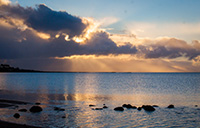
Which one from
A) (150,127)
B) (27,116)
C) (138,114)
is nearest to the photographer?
(150,127)

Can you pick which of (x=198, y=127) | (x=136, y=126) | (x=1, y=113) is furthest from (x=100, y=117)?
(x=1, y=113)

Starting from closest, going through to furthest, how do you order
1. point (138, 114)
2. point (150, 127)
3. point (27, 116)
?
point (150, 127), point (27, 116), point (138, 114)

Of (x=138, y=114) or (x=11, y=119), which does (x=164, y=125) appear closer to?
(x=138, y=114)

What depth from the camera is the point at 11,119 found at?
27281 millimetres

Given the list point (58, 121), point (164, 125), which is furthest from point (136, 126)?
point (58, 121)

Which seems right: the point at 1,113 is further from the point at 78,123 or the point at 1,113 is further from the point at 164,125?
the point at 164,125

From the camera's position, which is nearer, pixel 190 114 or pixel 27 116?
pixel 27 116

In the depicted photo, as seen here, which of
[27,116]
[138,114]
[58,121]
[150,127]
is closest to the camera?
[150,127]

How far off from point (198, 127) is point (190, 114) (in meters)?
7.64

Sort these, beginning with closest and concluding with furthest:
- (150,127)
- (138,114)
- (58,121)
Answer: (150,127)
(58,121)
(138,114)

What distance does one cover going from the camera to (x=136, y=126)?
84.8 feet

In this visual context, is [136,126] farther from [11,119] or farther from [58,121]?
[11,119]

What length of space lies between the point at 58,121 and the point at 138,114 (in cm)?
1315

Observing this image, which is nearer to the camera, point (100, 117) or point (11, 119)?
point (11, 119)
